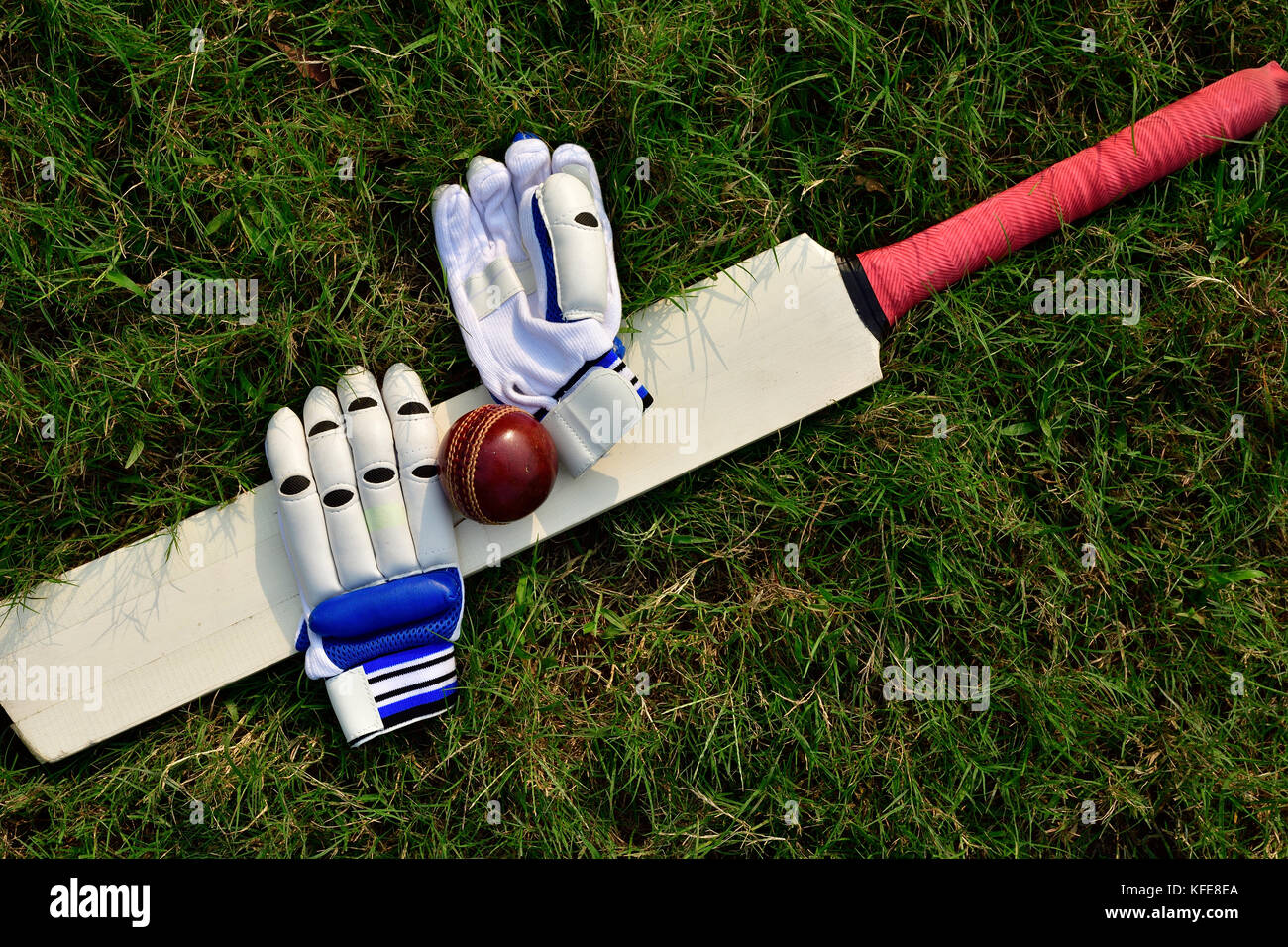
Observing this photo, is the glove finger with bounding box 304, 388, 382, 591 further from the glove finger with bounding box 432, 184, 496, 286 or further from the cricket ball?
the glove finger with bounding box 432, 184, 496, 286

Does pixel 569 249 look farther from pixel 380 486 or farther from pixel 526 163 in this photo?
pixel 380 486

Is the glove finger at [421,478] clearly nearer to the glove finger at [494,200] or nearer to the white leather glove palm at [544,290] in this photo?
the white leather glove palm at [544,290]

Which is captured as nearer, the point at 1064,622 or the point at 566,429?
the point at 566,429

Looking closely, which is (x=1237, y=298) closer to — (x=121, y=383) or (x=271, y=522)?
(x=271, y=522)

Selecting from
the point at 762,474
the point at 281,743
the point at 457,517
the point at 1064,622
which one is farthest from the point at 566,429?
the point at 1064,622

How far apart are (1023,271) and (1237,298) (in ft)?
2.17

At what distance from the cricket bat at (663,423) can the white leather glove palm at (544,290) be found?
13cm

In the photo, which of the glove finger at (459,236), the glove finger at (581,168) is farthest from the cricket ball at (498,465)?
the glove finger at (581,168)

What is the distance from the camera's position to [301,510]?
2.32 meters

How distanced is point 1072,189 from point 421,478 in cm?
209

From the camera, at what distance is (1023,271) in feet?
8.36

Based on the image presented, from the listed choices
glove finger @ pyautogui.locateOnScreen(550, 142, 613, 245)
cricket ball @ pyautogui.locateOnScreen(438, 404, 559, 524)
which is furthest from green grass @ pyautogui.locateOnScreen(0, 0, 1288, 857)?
cricket ball @ pyautogui.locateOnScreen(438, 404, 559, 524)

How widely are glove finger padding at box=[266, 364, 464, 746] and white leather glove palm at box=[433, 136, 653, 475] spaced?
0.29 meters

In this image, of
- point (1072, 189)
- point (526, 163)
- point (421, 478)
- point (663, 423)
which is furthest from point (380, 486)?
point (1072, 189)
